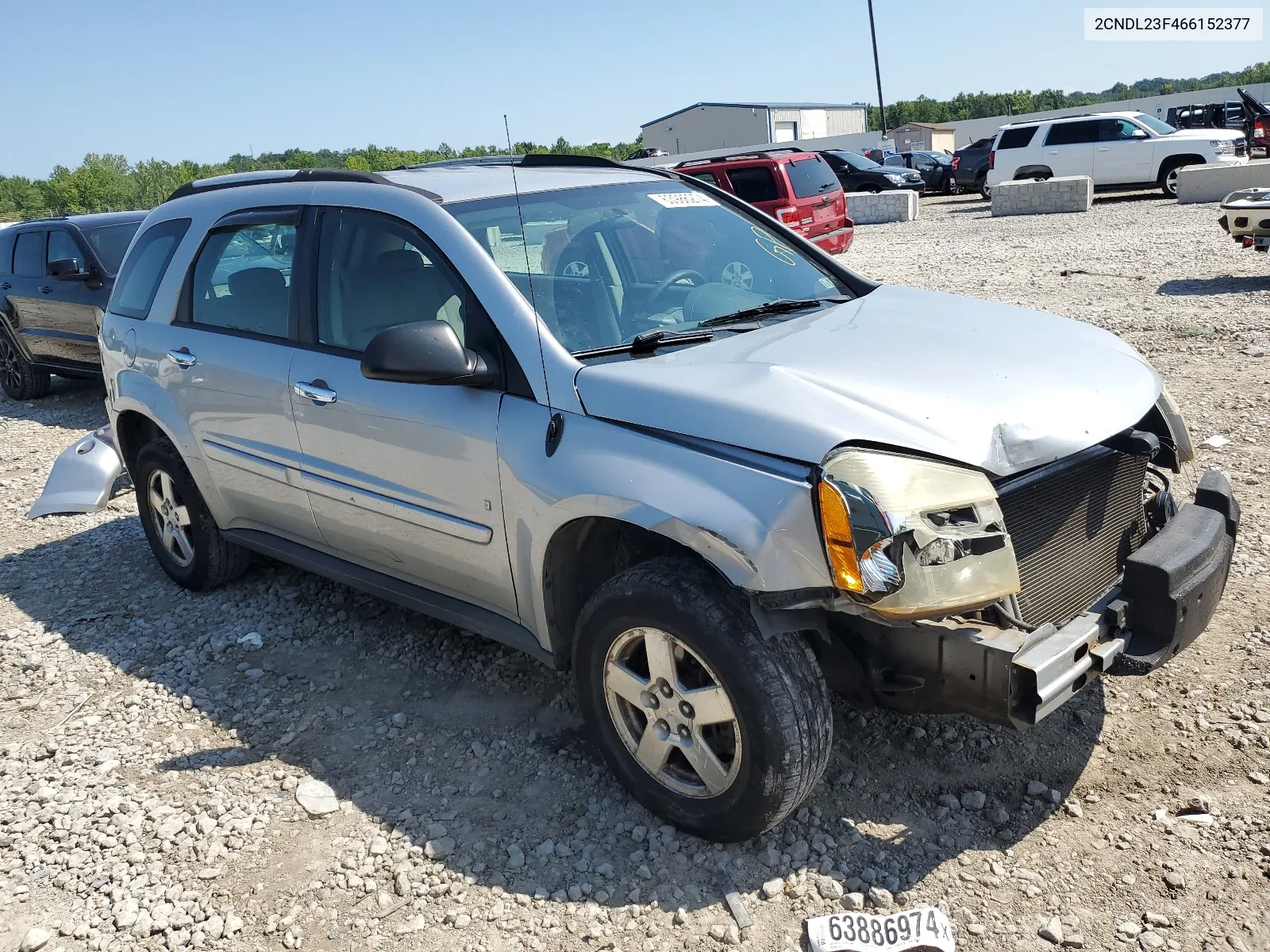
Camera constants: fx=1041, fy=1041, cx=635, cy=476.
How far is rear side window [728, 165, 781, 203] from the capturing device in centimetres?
1528

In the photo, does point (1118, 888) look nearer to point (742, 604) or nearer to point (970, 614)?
point (970, 614)

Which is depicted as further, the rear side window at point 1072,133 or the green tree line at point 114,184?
the green tree line at point 114,184

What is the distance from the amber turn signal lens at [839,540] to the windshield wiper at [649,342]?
0.94 m

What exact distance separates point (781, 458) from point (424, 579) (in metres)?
1.66

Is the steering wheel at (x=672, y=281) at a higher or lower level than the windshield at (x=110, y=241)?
lower

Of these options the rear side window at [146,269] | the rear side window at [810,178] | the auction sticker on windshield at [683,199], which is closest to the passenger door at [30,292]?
the rear side window at [146,269]

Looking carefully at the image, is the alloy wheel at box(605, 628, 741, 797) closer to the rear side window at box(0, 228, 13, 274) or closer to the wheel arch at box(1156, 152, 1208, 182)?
the rear side window at box(0, 228, 13, 274)

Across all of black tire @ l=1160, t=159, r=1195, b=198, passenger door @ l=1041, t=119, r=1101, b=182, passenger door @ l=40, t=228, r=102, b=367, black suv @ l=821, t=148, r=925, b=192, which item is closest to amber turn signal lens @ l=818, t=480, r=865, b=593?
passenger door @ l=40, t=228, r=102, b=367

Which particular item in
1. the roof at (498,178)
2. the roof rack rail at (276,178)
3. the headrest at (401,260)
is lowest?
the headrest at (401,260)

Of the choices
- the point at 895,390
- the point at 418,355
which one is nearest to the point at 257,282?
the point at 418,355

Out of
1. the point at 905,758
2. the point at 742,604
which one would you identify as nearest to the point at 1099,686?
the point at 905,758

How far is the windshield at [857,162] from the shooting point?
89.8 ft

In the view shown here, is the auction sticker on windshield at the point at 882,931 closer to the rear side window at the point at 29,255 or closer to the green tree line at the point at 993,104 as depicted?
the rear side window at the point at 29,255

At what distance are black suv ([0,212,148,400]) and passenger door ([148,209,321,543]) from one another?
219 inches
